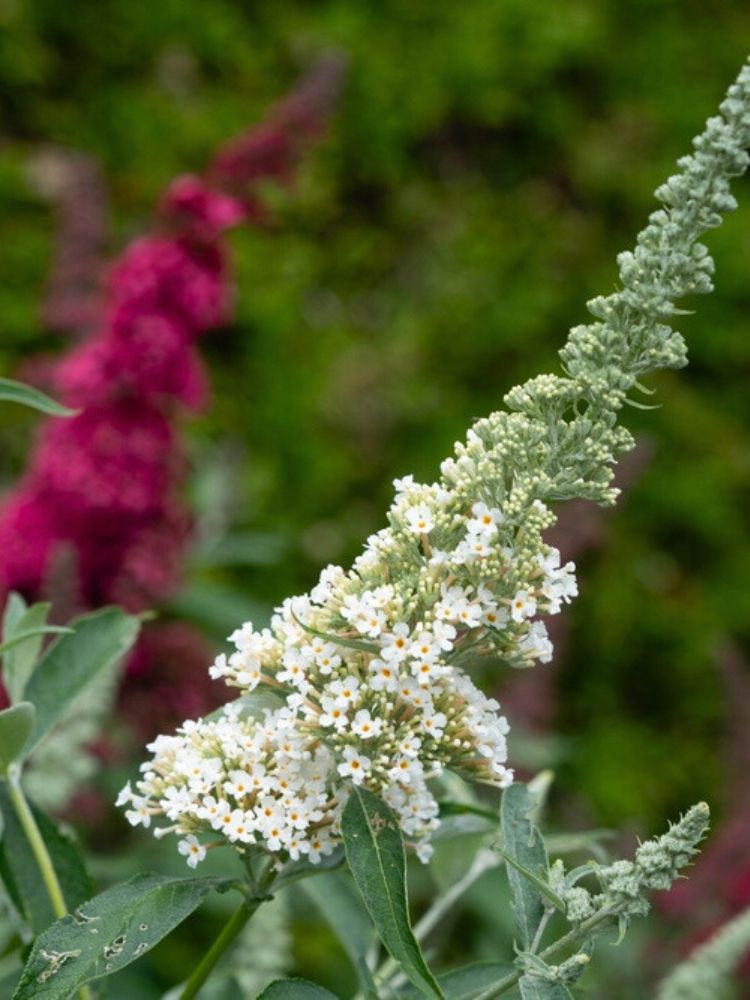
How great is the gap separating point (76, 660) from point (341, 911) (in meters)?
0.32

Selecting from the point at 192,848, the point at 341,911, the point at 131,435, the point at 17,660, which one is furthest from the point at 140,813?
the point at 131,435

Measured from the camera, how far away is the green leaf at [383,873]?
0.75 m

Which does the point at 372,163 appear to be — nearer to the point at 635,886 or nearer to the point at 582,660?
the point at 582,660

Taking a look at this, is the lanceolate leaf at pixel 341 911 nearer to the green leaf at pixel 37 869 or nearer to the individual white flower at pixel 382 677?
the green leaf at pixel 37 869

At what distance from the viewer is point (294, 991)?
2.63ft

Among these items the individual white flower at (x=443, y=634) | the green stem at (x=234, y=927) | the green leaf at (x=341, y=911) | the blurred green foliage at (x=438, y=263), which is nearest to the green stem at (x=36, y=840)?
the green stem at (x=234, y=927)

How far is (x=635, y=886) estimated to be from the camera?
0.74 metres

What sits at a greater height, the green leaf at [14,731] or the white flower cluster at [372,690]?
the green leaf at [14,731]

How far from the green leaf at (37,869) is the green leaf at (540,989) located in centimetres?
37

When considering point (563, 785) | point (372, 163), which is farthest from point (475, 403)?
point (563, 785)

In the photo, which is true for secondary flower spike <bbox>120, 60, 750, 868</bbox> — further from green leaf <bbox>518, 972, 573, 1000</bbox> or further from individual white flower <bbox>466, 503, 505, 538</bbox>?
green leaf <bbox>518, 972, 573, 1000</bbox>

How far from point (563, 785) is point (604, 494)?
6.62 ft

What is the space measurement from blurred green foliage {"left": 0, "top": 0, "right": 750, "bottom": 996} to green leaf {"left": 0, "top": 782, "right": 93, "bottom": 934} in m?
1.45

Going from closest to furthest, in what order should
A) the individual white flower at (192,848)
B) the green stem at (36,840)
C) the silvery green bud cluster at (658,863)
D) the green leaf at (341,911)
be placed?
the silvery green bud cluster at (658,863) < the individual white flower at (192,848) < the green stem at (36,840) < the green leaf at (341,911)
